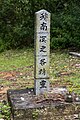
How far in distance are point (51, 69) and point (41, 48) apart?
13.6 feet

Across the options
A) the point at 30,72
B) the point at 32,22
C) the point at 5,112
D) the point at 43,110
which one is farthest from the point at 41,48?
the point at 32,22

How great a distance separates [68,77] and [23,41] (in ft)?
25.4

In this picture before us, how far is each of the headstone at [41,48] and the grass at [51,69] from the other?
1.12 meters

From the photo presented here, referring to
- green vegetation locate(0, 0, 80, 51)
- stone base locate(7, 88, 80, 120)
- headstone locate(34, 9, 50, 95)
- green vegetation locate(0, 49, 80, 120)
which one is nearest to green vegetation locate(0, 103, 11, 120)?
green vegetation locate(0, 49, 80, 120)

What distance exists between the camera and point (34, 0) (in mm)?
15594

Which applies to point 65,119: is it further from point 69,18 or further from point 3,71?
point 69,18

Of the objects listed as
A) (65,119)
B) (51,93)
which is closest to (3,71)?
(51,93)

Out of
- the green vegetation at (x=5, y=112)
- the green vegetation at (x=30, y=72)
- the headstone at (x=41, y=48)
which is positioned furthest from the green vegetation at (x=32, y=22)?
the green vegetation at (x=5, y=112)

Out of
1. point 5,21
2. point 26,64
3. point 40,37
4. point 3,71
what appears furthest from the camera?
point 5,21

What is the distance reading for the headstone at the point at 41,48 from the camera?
574cm

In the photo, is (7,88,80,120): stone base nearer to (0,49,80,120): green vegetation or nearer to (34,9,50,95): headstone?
(0,49,80,120): green vegetation

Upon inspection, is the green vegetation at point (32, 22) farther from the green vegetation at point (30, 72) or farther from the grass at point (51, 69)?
the grass at point (51, 69)

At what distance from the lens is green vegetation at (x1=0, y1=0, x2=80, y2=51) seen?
1443cm

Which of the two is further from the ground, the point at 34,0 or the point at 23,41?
the point at 34,0
